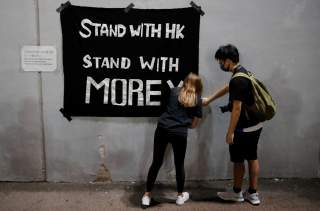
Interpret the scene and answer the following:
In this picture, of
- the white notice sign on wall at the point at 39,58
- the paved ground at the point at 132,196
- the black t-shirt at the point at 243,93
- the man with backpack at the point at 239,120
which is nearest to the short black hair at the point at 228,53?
the man with backpack at the point at 239,120

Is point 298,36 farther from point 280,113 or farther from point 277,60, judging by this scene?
point 280,113

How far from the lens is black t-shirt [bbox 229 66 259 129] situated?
462 centimetres

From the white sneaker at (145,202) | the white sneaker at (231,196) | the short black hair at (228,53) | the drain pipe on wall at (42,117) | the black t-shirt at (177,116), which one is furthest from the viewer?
the white sneaker at (231,196)

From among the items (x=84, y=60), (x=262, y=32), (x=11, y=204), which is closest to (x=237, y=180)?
(x=262, y=32)

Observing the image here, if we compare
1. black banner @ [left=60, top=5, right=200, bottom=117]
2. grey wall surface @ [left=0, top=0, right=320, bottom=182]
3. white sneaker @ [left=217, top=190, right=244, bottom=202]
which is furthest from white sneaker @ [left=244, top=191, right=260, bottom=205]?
black banner @ [left=60, top=5, right=200, bottom=117]

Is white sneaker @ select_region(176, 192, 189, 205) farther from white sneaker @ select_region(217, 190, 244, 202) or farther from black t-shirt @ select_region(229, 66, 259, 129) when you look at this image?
black t-shirt @ select_region(229, 66, 259, 129)

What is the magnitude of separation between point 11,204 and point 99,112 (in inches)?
61.4

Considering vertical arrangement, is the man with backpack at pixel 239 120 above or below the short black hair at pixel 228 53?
below

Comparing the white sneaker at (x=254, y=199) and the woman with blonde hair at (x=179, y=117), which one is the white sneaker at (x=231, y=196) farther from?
the woman with blonde hair at (x=179, y=117)

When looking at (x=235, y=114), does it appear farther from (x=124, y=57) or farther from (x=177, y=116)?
(x=124, y=57)

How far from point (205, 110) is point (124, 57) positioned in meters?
1.29

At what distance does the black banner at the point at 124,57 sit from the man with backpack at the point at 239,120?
2.20ft

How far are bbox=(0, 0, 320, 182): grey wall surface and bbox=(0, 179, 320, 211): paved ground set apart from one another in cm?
16

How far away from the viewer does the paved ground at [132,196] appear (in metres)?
5.12
